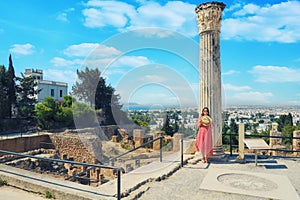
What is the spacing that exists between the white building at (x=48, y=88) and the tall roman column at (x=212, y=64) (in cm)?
3706

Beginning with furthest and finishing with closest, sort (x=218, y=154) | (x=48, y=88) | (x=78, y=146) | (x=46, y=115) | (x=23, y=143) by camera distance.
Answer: (x=48, y=88), (x=46, y=115), (x=78, y=146), (x=23, y=143), (x=218, y=154)

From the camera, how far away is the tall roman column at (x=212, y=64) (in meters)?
7.43

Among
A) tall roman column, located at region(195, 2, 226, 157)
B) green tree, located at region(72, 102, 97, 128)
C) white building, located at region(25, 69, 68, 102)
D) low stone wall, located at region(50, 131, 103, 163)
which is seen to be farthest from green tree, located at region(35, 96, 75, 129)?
tall roman column, located at region(195, 2, 226, 157)

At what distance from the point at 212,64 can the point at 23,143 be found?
52.1 ft

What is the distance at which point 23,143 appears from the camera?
18250 mm

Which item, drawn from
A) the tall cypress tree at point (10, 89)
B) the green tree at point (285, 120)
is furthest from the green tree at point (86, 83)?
the green tree at point (285, 120)

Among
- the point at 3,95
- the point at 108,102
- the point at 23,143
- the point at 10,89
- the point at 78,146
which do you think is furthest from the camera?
the point at 108,102

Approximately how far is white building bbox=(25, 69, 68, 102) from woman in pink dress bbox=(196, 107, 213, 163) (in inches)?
1471

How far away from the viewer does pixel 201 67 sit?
25.1ft

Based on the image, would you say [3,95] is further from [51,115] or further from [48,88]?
[48,88]

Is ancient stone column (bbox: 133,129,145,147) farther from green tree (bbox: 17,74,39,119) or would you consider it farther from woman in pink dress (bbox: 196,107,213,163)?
green tree (bbox: 17,74,39,119)

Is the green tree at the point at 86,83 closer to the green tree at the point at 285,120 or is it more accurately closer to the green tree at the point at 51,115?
the green tree at the point at 51,115

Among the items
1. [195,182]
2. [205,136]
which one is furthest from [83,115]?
[195,182]

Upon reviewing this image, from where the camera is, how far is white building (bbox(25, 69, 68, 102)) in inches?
1636
